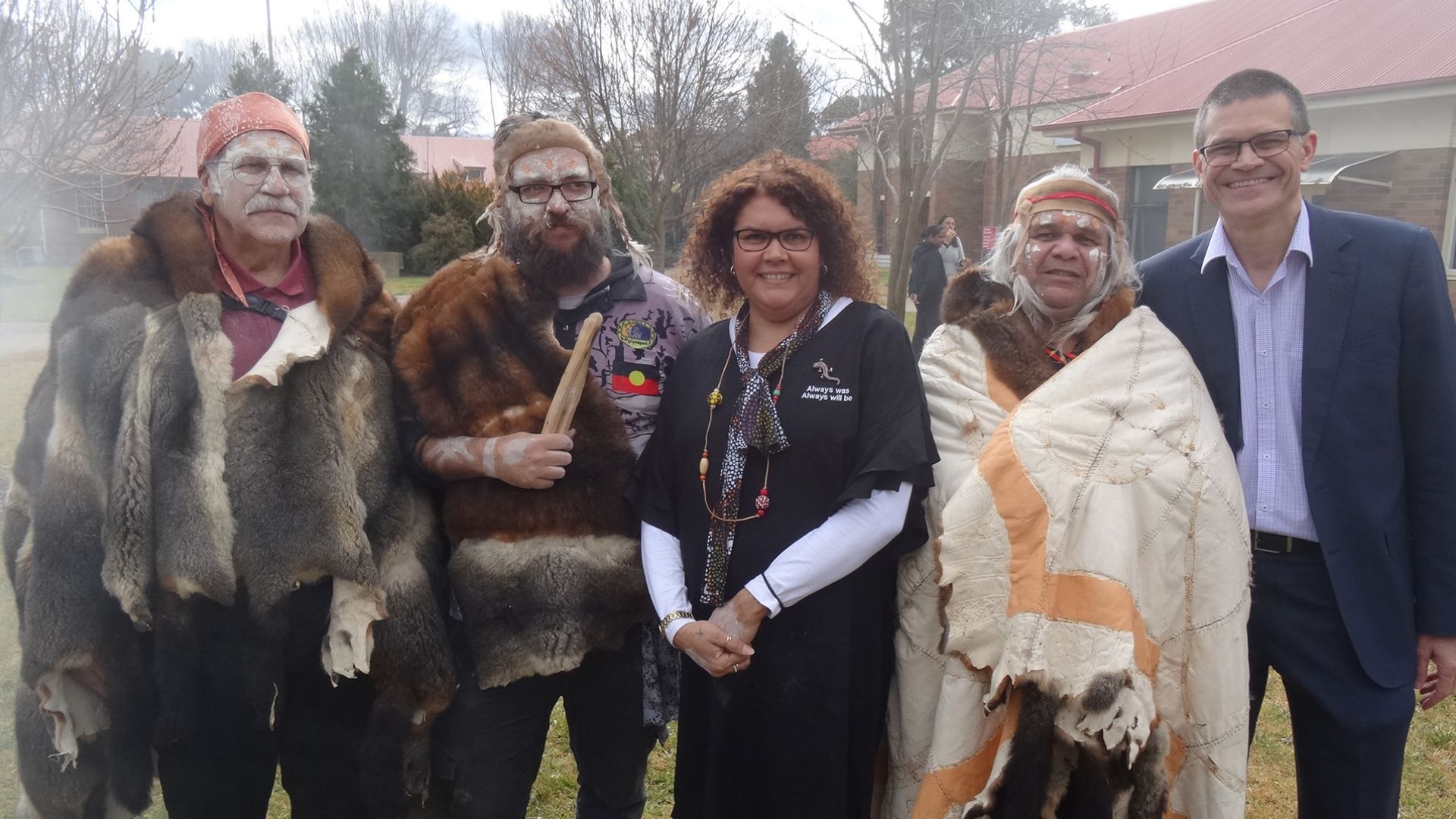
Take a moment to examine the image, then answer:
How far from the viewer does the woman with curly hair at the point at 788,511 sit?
2164 mm

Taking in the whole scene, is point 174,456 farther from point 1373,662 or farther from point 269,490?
point 1373,662

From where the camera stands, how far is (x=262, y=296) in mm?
2457

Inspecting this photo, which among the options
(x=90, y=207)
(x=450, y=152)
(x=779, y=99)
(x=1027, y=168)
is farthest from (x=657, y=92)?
(x=450, y=152)

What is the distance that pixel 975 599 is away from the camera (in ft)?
7.03

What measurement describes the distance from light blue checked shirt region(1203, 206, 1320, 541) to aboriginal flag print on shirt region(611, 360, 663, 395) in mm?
1516

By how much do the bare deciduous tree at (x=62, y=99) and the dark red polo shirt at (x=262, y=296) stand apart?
4782mm

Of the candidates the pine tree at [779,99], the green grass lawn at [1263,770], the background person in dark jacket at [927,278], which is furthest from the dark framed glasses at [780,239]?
the pine tree at [779,99]

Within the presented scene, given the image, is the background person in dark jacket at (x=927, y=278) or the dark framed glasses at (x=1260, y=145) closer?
the dark framed glasses at (x=1260, y=145)

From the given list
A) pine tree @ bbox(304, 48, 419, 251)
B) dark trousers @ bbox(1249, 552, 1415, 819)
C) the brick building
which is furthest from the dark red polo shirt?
pine tree @ bbox(304, 48, 419, 251)

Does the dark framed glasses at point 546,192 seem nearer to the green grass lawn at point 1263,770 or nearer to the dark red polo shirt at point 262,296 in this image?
the dark red polo shirt at point 262,296

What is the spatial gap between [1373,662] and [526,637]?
82.6 inches

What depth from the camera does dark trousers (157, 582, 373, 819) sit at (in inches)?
91.6

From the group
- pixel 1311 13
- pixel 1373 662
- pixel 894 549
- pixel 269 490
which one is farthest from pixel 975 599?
pixel 1311 13

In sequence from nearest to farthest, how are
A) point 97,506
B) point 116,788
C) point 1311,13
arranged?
1. point 97,506
2. point 116,788
3. point 1311,13
